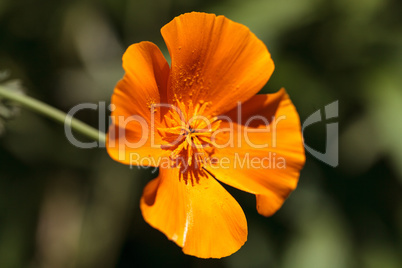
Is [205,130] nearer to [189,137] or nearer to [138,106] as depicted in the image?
[189,137]

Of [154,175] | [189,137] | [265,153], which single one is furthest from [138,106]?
[154,175]

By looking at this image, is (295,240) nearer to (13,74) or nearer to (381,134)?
(381,134)

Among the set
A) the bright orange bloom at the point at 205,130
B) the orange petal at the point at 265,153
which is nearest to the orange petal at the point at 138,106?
the bright orange bloom at the point at 205,130

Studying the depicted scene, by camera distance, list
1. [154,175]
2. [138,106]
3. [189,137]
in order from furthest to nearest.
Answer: [154,175]
[189,137]
[138,106]

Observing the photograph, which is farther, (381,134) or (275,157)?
(381,134)

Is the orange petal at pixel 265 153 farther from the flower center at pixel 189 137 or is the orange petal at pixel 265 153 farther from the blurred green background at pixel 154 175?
the blurred green background at pixel 154 175

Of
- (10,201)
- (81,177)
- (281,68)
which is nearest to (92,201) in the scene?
(81,177)
